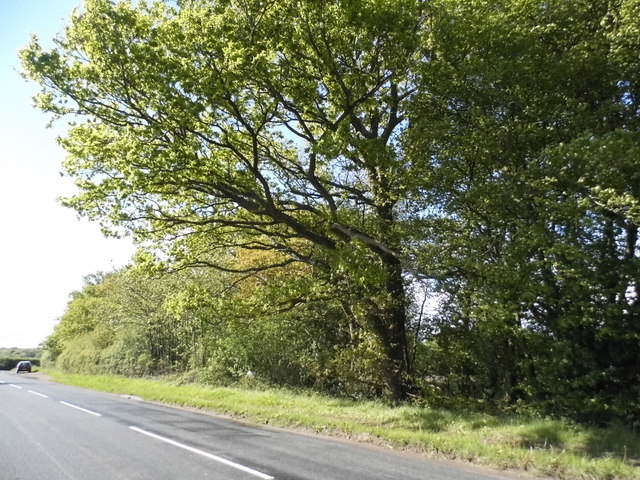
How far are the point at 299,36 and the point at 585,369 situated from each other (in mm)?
10788

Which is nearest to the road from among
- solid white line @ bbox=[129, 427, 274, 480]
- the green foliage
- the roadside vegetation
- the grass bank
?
solid white line @ bbox=[129, 427, 274, 480]

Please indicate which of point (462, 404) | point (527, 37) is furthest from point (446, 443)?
point (527, 37)

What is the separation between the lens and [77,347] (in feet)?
150

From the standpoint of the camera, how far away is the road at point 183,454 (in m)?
7.01

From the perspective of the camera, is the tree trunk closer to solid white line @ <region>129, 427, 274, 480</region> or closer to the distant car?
solid white line @ <region>129, 427, 274, 480</region>

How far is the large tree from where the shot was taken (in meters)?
11.7

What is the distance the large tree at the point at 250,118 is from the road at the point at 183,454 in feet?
16.4

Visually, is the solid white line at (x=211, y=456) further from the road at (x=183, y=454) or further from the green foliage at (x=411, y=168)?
the green foliage at (x=411, y=168)

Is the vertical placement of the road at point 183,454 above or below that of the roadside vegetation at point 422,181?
below

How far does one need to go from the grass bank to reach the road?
2.32 feet

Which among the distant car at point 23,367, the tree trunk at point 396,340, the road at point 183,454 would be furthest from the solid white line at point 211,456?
the distant car at point 23,367

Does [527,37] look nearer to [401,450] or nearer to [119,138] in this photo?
[401,450]

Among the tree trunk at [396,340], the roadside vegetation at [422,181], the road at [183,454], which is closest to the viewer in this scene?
the road at [183,454]

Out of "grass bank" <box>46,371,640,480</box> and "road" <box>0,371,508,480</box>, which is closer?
"road" <box>0,371,508,480</box>
